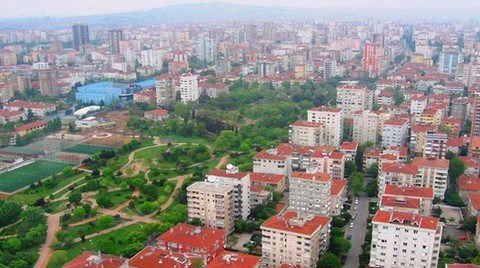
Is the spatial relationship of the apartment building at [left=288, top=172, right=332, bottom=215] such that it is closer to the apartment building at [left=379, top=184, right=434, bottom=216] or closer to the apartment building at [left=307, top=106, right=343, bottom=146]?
the apartment building at [left=379, top=184, right=434, bottom=216]

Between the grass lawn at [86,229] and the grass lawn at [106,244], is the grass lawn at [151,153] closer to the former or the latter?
the grass lawn at [86,229]

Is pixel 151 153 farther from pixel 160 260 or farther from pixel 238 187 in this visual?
pixel 160 260

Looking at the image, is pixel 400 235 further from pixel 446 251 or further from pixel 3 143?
pixel 3 143

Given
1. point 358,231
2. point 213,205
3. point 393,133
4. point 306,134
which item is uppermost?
point 306,134

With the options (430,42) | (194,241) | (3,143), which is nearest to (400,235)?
(194,241)

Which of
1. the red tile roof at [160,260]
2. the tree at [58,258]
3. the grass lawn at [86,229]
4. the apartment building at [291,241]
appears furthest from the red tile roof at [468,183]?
the tree at [58,258]

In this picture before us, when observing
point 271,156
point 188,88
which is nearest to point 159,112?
point 188,88
